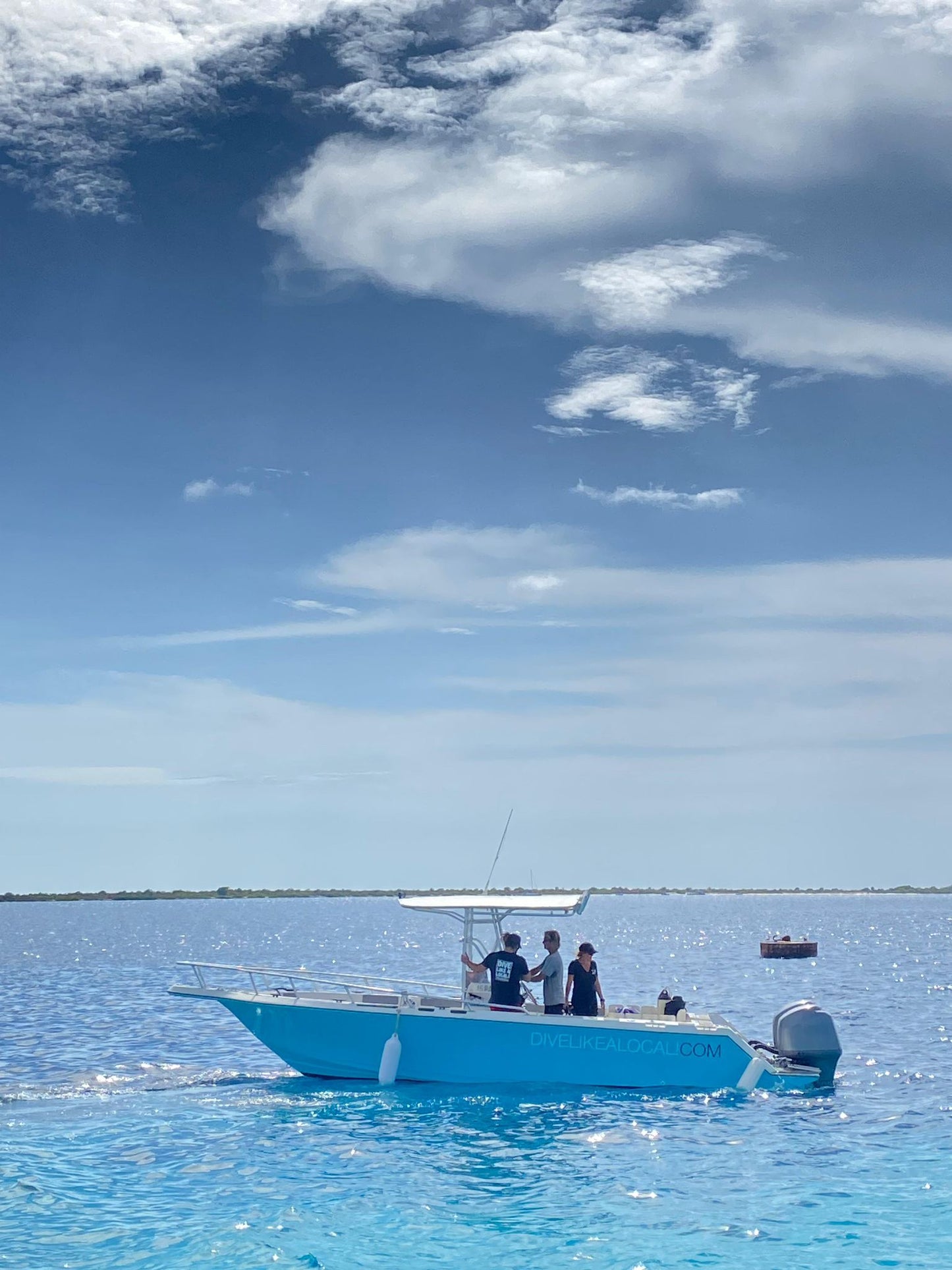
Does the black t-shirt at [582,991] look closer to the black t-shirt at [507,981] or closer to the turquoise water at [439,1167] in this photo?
the black t-shirt at [507,981]

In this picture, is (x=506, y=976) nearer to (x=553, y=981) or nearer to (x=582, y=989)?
(x=553, y=981)

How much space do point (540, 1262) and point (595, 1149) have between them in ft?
14.8

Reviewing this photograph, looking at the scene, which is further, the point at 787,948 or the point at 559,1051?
the point at 787,948

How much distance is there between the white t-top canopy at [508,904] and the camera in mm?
19750

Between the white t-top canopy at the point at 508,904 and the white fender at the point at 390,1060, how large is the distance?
6.98 feet

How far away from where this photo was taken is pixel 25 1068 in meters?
23.9

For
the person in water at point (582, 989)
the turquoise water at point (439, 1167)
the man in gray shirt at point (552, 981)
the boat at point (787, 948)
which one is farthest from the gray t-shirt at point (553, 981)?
the boat at point (787, 948)

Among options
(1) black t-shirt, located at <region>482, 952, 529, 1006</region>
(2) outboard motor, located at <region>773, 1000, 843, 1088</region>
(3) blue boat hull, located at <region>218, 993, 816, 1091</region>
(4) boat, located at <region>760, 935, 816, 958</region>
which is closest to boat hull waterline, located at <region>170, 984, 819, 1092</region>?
(3) blue boat hull, located at <region>218, 993, 816, 1091</region>

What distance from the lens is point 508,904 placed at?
797 inches

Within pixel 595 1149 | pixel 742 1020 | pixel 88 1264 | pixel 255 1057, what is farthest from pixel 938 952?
pixel 88 1264

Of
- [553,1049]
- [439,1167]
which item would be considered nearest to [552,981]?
[553,1049]

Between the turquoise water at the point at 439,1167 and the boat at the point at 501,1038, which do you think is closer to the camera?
the turquoise water at the point at 439,1167

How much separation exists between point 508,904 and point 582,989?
175 cm

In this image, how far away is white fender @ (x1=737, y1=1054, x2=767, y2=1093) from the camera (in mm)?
19688
